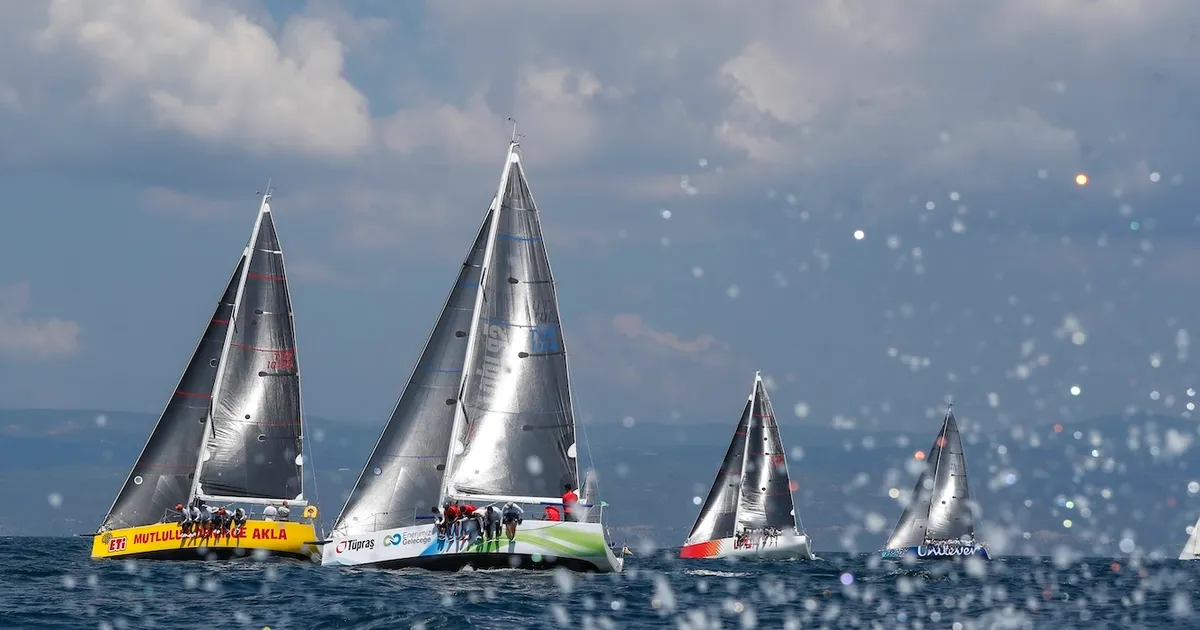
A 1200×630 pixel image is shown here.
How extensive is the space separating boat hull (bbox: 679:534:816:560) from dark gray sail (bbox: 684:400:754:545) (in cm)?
85

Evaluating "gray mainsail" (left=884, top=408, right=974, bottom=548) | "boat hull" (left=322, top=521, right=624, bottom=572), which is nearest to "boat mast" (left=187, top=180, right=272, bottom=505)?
"boat hull" (left=322, top=521, right=624, bottom=572)

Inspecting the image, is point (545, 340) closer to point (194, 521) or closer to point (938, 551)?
point (194, 521)

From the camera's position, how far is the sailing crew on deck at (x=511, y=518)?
46.7 m

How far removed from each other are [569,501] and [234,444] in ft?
54.9

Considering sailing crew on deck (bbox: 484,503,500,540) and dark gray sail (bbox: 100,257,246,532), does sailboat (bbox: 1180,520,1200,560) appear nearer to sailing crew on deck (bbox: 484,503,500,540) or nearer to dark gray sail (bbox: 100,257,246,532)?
dark gray sail (bbox: 100,257,246,532)

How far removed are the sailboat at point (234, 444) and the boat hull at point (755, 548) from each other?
3567cm

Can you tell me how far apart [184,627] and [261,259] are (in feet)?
95.3

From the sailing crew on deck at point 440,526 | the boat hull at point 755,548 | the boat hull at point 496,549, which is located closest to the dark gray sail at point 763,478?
the boat hull at point 755,548

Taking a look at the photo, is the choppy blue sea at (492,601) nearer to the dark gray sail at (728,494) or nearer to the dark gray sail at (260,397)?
the dark gray sail at (260,397)

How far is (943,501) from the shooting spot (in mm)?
103500

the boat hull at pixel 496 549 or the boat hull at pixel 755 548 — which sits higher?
the boat hull at pixel 755 548

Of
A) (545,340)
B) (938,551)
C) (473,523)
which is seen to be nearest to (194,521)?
(473,523)

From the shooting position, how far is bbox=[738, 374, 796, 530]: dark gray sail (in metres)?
92.2

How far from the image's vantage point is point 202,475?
58.4m
